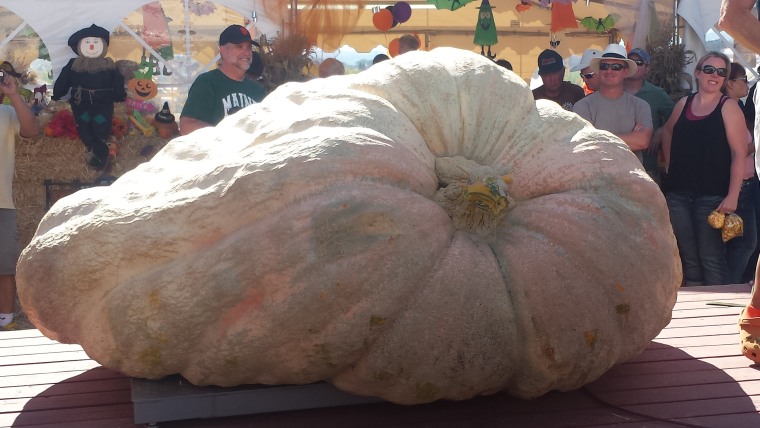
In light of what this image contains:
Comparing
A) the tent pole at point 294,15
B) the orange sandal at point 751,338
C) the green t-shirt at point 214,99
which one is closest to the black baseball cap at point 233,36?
the green t-shirt at point 214,99

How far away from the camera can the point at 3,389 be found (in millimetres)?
2684

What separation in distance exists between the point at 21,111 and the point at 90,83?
0.87 meters

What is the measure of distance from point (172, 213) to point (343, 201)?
48 cm

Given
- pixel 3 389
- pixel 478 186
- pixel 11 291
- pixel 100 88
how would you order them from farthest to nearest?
1. pixel 100 88
2. pixel 11 291
3. pixel 3 389
4. pixel 478 186

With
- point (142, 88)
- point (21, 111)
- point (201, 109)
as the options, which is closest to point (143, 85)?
point (142, 88)

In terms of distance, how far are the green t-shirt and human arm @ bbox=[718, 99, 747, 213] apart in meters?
3.33

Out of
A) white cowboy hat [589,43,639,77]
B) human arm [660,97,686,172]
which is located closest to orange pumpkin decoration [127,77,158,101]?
white cowboy hat [589,43,639,77]

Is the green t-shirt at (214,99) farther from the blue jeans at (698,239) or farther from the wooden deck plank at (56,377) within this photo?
the blue jeans at (698,239)

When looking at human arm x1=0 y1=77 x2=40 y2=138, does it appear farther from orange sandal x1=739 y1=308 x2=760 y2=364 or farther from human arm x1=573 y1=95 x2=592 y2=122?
orange sandal x1=739 y1=308 x2=760 y2=364

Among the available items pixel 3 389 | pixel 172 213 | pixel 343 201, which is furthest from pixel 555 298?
pixel 3 389

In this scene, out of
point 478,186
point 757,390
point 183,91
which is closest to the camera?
point 478,186

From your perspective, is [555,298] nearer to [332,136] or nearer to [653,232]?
[653,232]

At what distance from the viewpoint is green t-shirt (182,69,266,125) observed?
18.1ft

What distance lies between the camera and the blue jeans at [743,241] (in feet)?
19.6
